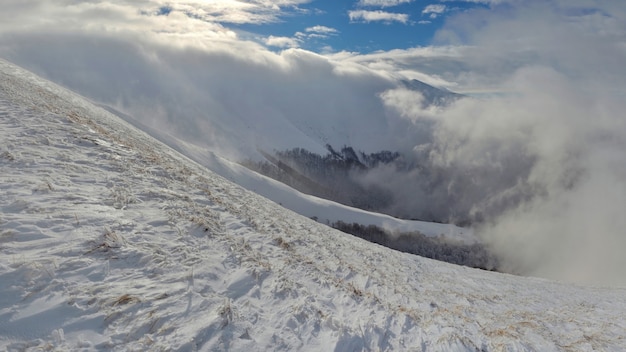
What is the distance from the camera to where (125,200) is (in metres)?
9.98

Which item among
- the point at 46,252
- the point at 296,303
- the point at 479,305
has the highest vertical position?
the point at 46,252

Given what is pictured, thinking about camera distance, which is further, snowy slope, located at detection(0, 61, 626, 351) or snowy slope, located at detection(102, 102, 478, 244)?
snowy slope, located at detection(102, 102, 478, 244)

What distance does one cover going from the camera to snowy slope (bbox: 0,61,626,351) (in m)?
5.72

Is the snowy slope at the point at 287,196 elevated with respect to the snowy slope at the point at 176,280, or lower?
lower

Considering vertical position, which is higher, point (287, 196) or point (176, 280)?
point (176, 280)

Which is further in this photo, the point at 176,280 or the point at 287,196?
the point at 287,196

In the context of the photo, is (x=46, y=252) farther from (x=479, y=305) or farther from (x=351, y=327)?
(x=479, y=305)

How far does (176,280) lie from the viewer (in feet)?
24.1

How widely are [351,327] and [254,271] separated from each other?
277 centimetres

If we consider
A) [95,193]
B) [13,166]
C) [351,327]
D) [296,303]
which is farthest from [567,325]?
[13,166]

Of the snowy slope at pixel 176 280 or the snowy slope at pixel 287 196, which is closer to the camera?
the snowy slope at pixel 176 280

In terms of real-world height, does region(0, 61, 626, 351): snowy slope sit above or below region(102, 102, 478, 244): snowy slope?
above

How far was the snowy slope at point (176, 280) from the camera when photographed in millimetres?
5719

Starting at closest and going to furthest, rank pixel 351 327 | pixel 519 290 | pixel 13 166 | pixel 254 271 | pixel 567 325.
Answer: pixel 351 327
pixel 254 271
pixel 13 166
pixel 567 325
pixel 519 290
